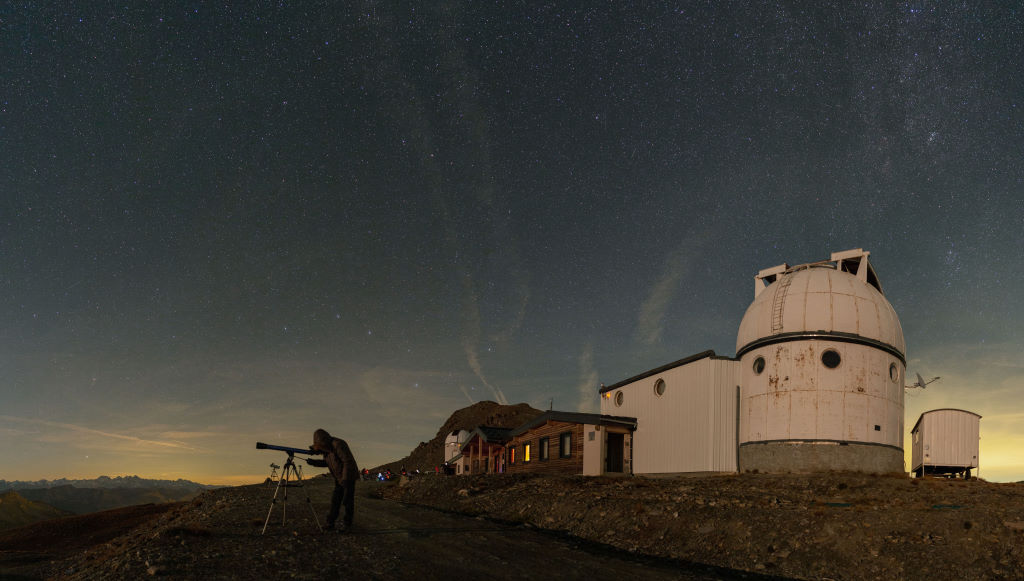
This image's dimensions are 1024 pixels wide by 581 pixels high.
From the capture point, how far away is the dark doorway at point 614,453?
31.9 metres

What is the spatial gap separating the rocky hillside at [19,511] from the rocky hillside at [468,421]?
168 feet

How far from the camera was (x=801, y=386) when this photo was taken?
25.2m

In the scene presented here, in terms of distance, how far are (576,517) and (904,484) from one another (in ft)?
40.9

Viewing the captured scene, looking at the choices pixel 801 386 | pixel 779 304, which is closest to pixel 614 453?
pixel 801 386

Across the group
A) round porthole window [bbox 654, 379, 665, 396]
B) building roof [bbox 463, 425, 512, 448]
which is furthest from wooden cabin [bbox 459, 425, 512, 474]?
round porthole window [bbox 654, 379, 665, 396]

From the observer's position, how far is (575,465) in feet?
105

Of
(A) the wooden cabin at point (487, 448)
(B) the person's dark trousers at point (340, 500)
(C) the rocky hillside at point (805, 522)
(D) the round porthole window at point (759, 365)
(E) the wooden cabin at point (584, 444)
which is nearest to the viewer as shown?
(C) the rocky hillside at point (805, 522)

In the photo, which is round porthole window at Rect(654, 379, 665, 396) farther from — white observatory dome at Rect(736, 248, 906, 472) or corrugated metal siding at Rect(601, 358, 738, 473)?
white observatory dome at Rect(736, 248, 906, 472)

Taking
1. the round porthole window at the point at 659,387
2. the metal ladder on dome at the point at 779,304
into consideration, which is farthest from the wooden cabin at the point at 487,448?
the metal ladder on dome at the point at 779,304

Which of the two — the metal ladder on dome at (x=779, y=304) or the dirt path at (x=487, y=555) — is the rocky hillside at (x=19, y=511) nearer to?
the dirt path at (x=487, y=555)

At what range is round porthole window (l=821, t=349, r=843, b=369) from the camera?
25109mm

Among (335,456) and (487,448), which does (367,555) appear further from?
(487,448)

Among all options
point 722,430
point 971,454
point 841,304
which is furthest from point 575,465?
point 971,454

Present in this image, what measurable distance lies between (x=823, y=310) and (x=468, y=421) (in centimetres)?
10586
